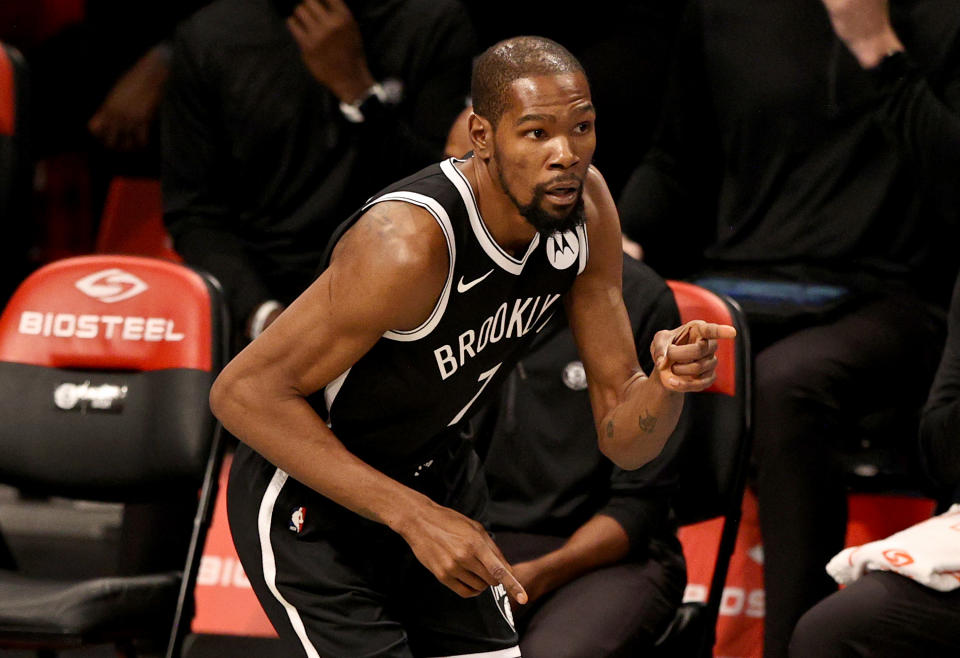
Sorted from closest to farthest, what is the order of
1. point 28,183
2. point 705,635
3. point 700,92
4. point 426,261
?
1. point 426,261
2. point 705,635
3. point 700,92
4. point 28,183

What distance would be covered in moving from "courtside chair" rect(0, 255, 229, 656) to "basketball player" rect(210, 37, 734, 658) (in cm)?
71

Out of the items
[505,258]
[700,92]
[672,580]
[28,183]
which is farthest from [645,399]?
[28,183]

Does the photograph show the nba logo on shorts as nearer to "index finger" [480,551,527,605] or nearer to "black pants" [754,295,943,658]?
"index finger" [480,551,527,605]

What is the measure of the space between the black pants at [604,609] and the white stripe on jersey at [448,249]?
2.36 feet

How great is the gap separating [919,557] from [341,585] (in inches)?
39.8

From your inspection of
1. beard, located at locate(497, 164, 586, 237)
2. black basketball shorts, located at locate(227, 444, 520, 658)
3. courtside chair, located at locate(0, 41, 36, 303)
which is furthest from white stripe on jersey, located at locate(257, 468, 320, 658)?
courtside chair, located at locate(0, 41, 36, 303)

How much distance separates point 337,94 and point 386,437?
5.50ft

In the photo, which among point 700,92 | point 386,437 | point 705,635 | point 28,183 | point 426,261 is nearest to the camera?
point 426,261

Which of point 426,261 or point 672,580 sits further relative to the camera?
point 672,580

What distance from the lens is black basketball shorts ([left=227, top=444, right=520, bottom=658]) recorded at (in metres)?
2.14

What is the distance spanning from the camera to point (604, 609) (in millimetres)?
2564

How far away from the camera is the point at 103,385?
120 inches

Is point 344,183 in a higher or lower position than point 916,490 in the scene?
higher

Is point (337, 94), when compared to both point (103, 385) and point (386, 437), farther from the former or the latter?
point (386, 437)
